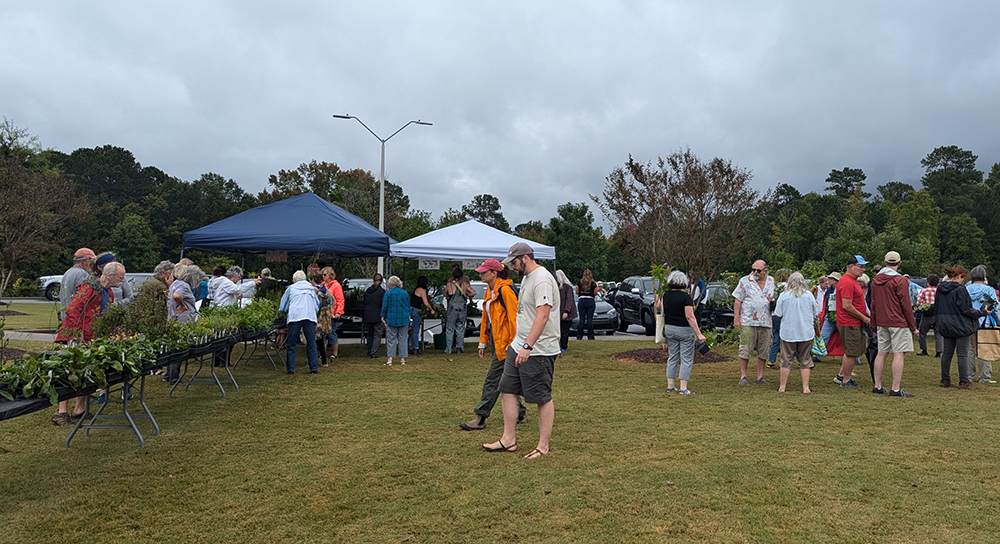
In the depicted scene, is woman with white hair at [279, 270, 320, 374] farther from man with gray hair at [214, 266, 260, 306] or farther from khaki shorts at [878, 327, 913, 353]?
khaki shorts at [878, 327, 913, 353]

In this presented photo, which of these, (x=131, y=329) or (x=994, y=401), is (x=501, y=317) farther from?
(x=994, y=401)

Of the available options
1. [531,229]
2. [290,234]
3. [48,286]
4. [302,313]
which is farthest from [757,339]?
[531,229]

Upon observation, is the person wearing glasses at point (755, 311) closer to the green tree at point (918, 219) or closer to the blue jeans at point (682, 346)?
the blue jeans at point (682, 346)

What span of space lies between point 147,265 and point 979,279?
5394cm

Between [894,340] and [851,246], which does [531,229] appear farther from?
[894,340]

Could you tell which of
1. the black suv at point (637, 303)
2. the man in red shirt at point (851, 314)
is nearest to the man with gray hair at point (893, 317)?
the man in red shirt at point (851, 314)

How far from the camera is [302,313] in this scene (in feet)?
33.0

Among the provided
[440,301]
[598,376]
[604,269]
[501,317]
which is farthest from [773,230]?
[501,317]

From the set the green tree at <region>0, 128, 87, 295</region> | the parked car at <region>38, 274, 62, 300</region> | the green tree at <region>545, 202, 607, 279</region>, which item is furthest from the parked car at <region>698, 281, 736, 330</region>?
the parked car at <region>38, 274, 62, 300</region>

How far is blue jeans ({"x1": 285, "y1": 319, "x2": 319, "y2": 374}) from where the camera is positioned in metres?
10.2

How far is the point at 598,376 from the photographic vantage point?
10195 millimetres

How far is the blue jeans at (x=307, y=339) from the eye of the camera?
1020cm

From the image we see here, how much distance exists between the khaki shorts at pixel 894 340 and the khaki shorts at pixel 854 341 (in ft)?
2.27

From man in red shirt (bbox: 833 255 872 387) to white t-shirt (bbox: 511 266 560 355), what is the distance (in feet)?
Answer: 17.4
